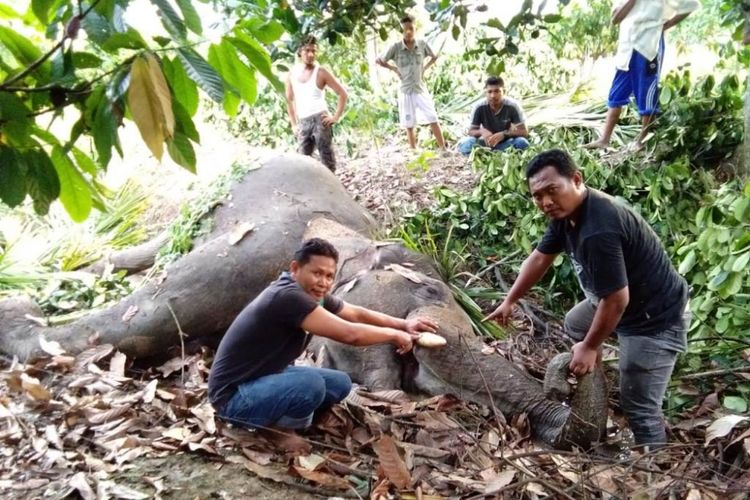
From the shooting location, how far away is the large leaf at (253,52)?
1577 mm

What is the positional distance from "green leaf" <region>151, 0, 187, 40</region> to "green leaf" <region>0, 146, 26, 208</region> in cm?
45

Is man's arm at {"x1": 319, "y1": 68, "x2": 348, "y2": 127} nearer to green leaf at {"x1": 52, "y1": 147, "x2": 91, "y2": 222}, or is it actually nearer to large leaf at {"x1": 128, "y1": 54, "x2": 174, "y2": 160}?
green leaf at {"x1": 52, "y1": 147, "x2": 91, "y2": 222}

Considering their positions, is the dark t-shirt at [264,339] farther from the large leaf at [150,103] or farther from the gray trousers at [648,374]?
the large leaf at [150,103]

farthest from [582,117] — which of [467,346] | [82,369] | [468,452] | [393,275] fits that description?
[82,369]

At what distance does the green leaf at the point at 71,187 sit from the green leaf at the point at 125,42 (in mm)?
318

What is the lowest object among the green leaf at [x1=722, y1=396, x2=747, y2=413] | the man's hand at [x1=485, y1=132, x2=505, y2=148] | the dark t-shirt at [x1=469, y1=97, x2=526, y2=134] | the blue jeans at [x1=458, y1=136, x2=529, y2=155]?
the green leaf at [x1=722, y1=396, x2=747, y2=413]

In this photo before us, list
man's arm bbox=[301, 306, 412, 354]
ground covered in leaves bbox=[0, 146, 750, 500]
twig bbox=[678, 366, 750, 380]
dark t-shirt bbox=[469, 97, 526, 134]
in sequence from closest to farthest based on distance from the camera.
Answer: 1. ground covered in leaves bbox=[0, 146, 750, 500]
2. man's arm bbox=[301, 306, 412, 354]
3. twig bbox=[678, 366, 750, 380]
4. dark t-shirt bbox=[469, 97, 526, 134]

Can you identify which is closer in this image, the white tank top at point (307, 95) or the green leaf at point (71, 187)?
the green leaf at point (71, 187)

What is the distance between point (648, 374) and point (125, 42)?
283 cm

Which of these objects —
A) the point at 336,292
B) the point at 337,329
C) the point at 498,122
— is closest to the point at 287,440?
the point at 337,329

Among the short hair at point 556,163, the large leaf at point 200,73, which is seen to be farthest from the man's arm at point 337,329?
the large leaf at point 200,73

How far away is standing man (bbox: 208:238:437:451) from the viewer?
116 inches

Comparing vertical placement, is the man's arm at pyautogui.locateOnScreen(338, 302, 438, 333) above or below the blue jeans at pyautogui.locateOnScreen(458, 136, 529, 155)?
below

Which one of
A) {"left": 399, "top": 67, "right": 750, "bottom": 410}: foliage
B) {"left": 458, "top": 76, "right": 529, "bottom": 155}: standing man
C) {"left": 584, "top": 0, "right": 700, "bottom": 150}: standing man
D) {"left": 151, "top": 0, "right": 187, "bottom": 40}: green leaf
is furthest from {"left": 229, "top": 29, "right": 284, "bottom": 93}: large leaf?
{"left": 458, "top": 76, "right": 529, "bottom": 155}: standing man
